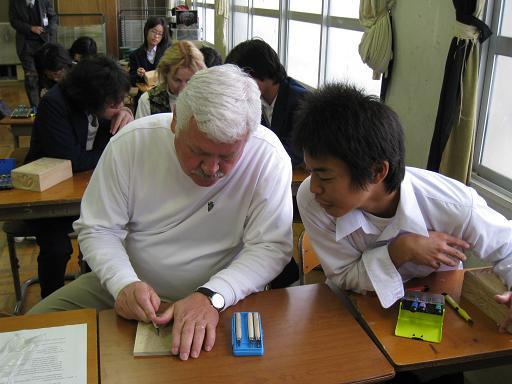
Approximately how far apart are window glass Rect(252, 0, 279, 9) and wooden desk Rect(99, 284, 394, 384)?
4.56 meters

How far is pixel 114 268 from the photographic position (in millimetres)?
1385

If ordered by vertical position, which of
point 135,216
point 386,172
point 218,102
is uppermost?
point 218,102

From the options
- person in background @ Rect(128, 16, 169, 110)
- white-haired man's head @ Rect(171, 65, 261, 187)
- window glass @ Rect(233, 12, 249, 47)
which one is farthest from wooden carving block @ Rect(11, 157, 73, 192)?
window glass @ Rect(233, 12, 249, 47)

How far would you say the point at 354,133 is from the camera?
1247mm

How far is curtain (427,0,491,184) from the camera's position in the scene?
2.21 meters

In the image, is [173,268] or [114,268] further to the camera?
[173,268]

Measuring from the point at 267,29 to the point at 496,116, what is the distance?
3833 mm

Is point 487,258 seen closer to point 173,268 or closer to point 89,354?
point 173,268

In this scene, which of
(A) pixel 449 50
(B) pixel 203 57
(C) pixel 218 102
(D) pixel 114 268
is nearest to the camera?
(C) pixel 218 102

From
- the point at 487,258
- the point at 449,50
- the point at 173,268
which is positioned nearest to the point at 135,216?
the point at 173,268

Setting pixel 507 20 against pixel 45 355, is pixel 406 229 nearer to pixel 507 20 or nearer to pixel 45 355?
pixel 45 355

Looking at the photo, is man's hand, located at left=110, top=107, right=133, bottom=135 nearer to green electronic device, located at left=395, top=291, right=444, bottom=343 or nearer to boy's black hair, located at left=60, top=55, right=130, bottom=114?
boy's black hair, located at left=60, top=55, right=130, bottom=114

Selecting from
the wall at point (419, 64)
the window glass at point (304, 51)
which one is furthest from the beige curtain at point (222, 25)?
the wall at point (419, 64)

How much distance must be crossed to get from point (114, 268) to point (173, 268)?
0.20 metres
